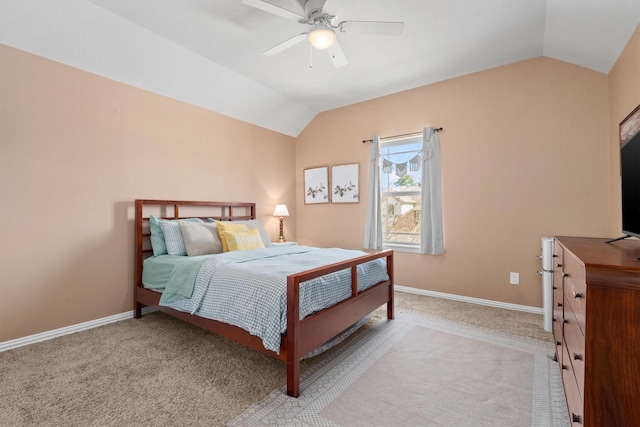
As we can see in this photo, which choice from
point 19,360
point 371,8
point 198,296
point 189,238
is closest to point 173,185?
point 189,238

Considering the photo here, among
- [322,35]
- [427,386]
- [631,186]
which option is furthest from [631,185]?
[322,35]

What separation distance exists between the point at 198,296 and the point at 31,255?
1521mm

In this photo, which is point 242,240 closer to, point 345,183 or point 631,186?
point 345,183

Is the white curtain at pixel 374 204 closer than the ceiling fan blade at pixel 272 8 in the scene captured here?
No

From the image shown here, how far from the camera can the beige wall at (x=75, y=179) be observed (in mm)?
2346

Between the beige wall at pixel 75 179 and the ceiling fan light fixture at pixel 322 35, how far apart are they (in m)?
2.05

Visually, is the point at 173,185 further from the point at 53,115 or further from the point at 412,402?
the point at 412,402

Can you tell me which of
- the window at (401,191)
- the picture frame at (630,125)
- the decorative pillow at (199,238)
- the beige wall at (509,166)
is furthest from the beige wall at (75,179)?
the picture frame at (630,125)

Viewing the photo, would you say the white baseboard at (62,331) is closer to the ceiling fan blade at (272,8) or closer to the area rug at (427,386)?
the area rug at (427,386)

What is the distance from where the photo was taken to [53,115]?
2.54 meters

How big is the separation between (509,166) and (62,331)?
4.63 metres

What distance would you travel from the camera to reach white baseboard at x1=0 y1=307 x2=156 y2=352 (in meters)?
2.31

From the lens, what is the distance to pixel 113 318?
9.46 ft

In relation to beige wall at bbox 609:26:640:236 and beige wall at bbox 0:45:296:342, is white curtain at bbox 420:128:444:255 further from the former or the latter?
beige wall at bbox 0:45:296:342
